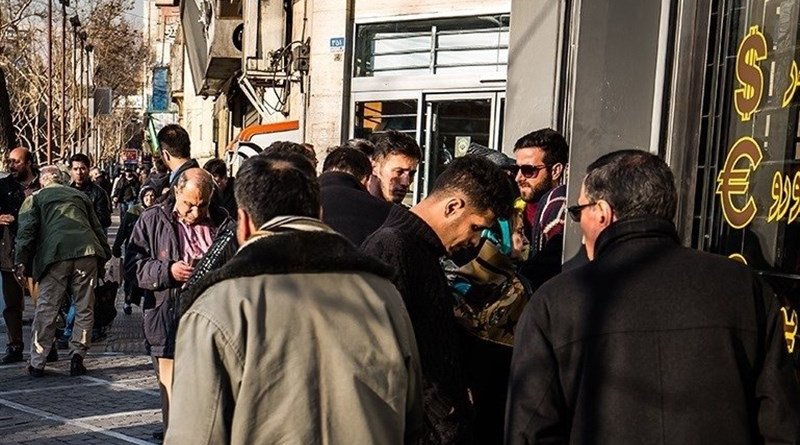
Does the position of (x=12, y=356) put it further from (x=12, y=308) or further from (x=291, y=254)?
(x=291, y=254)

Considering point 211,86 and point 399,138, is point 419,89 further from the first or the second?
point 211,86

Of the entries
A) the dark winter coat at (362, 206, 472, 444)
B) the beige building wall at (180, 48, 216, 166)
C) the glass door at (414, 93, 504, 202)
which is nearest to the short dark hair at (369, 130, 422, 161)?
the dark winter coat at (362, 206, 472, 444)

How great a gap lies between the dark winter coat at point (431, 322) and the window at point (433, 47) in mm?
10511

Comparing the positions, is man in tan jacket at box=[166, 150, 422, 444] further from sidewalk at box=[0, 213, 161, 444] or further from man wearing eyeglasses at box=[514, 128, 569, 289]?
sidewalk at box=[0, 213, 161, 444]

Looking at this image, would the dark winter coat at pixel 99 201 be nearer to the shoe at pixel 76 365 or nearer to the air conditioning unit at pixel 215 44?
the shoe at pixel 76 365

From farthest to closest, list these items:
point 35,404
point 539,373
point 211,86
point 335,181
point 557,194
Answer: point 211,86, point 35,404, point 557,194, point 335,181, point 539,373

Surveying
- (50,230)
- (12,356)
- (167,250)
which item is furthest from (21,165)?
(167,250)

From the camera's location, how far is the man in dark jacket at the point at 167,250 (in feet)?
21.8

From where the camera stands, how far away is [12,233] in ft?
36.9

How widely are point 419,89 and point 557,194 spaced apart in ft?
31.0

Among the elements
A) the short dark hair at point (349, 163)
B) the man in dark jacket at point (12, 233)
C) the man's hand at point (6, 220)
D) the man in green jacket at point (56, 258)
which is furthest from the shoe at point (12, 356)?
the short dark hair at point (349, 163)

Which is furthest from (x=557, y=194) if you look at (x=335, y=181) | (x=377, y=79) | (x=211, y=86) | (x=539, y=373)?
(x=211, y=86)

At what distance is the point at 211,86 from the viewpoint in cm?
2927

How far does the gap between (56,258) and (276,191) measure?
7466mm
